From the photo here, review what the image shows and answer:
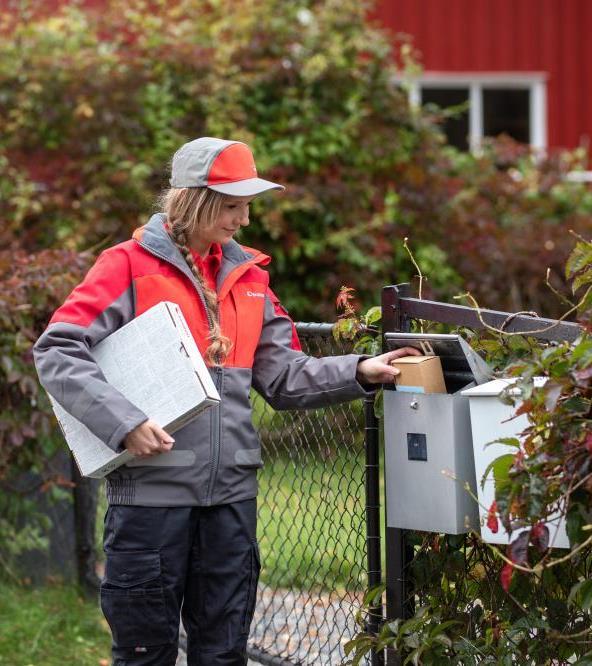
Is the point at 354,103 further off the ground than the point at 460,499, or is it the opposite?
the point at 354,103

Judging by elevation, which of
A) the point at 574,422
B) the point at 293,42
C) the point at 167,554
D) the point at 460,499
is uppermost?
the point at 293,42

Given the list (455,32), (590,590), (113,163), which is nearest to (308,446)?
(590,590)

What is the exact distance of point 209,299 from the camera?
314 centimetres

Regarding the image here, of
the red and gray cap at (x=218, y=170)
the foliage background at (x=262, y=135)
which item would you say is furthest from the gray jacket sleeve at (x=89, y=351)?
the foliage background at (x=262, y=135)

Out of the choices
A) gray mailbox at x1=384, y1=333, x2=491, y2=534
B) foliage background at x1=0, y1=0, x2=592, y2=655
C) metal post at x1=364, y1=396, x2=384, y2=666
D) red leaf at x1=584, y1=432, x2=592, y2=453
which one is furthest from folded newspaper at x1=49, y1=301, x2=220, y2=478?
foliage background at x1=0, y1=0, x2=592, y2=655

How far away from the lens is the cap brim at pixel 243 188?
10.1ft

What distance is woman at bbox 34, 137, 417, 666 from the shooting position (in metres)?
2.99

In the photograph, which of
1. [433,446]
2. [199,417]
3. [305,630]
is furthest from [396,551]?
[305,630]

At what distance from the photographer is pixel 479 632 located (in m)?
2.93

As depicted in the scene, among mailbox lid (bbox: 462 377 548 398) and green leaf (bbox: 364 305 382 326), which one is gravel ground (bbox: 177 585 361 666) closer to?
green leaf (bbox: 364 305 382 326)

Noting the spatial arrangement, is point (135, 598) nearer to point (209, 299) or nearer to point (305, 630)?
point (209, 299)

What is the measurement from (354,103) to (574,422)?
6.59m

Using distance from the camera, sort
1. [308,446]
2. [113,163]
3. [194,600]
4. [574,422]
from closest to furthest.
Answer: [574,422] → [194,600] → [308,446] → [113,163]

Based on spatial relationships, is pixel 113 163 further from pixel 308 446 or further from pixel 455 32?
pixel 455 32
